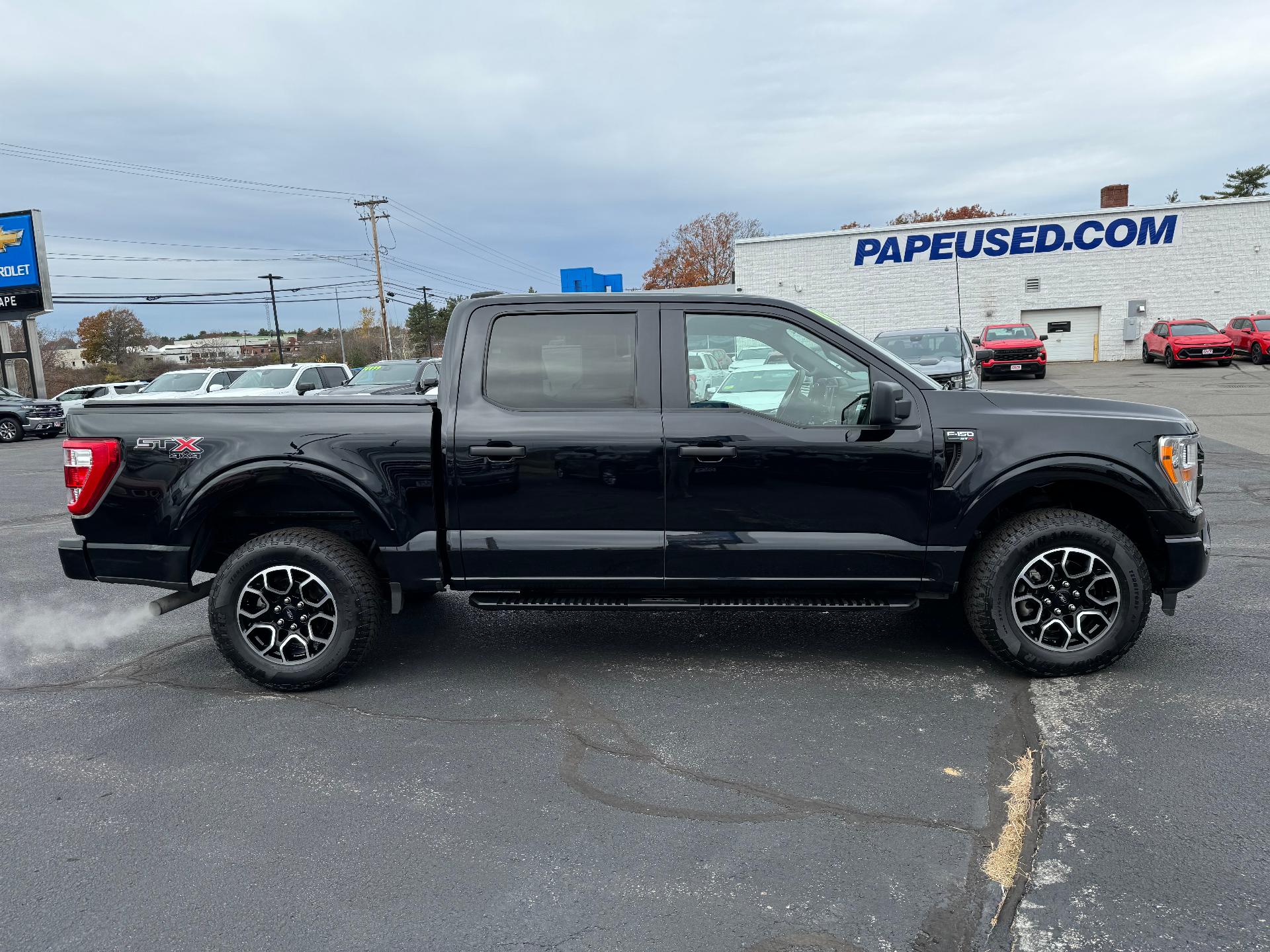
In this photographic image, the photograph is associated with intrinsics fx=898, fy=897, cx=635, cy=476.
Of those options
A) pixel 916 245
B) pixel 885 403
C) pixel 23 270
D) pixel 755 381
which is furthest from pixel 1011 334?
pixel 23 270

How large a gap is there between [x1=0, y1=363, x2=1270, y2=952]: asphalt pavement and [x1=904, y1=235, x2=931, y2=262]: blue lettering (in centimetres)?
3292

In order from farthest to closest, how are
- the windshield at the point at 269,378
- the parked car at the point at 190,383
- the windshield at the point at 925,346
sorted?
1. the parked car at the point at 190,383
2. the windshield at the point at 269,378
3. the windshield at the point at 925,346

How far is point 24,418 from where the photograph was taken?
24.4m

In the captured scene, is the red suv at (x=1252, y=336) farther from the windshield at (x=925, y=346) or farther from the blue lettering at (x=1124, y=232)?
the windshield at (x=925, y=346)

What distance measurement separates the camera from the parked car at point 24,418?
79.7 ft

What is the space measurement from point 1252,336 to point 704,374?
32.4 meters

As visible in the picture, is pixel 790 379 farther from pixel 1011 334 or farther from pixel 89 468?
pixel 1011 334

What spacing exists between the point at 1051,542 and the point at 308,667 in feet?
12.1

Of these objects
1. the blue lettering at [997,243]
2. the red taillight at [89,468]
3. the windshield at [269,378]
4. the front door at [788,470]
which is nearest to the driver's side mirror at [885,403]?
the front door at [788,470]

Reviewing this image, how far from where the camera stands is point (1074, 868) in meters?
2.85

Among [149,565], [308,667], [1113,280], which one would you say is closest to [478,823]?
[308,667]

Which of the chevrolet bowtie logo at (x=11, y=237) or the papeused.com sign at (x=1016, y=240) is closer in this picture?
the chevrolet bowtie logo at (x=11, y=237)

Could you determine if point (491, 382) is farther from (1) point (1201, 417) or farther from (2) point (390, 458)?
(1) point (1201, 417)

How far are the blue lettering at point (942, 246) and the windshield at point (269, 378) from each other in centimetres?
2555
